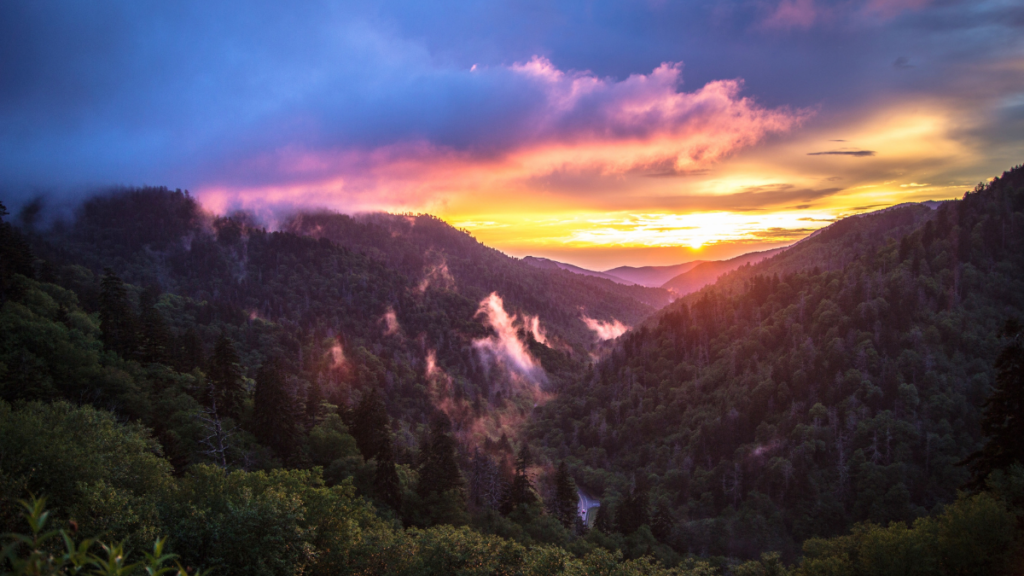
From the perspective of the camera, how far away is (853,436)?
111m

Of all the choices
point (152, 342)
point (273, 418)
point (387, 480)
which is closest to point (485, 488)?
point (387, 480)

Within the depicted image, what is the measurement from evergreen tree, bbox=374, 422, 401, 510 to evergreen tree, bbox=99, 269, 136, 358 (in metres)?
35.5

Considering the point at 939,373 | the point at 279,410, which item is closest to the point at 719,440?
the point at 939,373

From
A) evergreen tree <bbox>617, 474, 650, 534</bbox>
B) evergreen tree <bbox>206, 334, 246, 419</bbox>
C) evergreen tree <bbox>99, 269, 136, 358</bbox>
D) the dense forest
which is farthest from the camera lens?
evergreen tree <bbox>617, 474, 650, 534</bbox>

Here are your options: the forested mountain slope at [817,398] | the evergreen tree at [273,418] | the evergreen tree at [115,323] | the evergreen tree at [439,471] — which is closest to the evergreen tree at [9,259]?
the evergreen tree at [115,323]

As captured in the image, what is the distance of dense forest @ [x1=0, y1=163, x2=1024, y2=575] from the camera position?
2884 centimetres

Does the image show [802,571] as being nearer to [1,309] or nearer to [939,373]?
[1,309]

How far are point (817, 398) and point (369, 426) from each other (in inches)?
4532

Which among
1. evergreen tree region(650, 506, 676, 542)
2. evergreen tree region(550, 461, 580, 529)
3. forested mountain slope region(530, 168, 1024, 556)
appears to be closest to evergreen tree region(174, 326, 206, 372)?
evergreen tree region(550, 461, 580, 529)

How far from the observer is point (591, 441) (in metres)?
167

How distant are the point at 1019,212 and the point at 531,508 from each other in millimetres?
179294

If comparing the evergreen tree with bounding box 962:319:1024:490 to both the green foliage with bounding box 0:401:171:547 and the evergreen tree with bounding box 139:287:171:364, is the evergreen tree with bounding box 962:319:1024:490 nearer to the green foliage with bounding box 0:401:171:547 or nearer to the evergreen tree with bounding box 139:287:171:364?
the green foliage with bounding box 0:401:171:547

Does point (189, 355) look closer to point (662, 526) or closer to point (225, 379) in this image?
point (225, 379)

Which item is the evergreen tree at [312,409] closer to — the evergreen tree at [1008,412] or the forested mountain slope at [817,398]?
the forested mountain slope at [817,398]
